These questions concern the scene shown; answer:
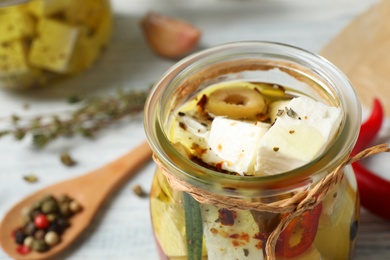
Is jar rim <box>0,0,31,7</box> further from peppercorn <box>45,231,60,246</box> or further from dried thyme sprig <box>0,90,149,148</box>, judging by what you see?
peppercorn <box>45,231,60,246</box>

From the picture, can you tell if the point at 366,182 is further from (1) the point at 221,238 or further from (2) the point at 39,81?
(2) the point at 39,81

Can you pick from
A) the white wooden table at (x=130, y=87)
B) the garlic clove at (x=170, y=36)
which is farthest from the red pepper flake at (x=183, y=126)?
the garlic clove at (x=170, y=36)

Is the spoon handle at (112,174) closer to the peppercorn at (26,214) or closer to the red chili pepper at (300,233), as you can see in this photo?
the peppercorn at (26,214)

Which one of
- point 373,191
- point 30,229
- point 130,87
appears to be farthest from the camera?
point 130,87

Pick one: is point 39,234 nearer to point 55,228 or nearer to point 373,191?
point 55,228

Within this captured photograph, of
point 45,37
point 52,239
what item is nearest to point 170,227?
point 52,239

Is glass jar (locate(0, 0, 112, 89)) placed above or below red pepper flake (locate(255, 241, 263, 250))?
below

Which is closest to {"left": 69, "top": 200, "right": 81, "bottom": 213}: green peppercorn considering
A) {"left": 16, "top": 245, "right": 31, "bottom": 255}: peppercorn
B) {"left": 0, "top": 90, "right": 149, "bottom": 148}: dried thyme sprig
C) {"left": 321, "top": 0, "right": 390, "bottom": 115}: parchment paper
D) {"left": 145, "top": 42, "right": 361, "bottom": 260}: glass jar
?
{"left": 16, "top": 245, "right": 31, "bottom": 255}: peppercorn
